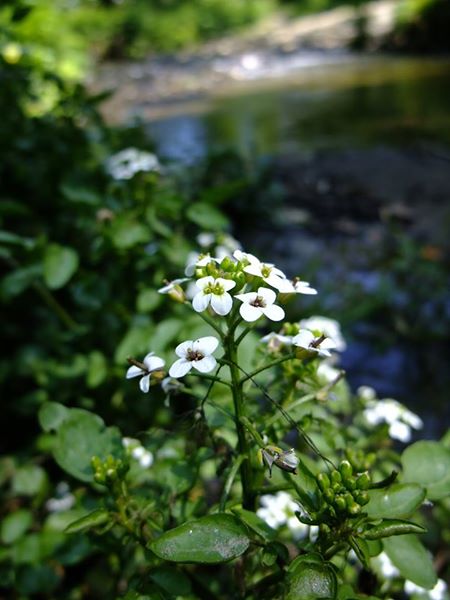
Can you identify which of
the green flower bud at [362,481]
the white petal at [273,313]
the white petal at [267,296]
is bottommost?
Result: the green flower bud at [362,481]

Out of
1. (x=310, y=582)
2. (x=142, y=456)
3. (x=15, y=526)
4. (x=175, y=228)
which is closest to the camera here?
(x=310, y=582)

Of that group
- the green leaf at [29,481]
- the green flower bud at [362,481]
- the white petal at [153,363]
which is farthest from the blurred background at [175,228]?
the green flower bud at [362,481]

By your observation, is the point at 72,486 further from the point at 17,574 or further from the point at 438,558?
the point at 438,558

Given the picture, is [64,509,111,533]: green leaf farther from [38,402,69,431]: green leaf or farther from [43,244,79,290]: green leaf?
[43,244,79,290]: green leaf

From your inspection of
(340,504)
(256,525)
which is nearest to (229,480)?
(256,525)

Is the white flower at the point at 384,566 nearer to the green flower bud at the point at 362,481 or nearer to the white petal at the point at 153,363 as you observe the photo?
the green flower bud at the point at 362,481

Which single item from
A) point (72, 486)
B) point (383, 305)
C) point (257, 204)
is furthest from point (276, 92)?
point (72, 486)

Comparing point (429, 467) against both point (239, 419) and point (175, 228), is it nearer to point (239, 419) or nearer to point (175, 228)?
point (239, 419)
